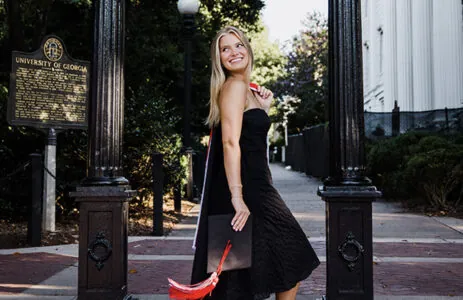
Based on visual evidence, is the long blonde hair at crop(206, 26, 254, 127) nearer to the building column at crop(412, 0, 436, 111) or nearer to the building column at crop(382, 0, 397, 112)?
the building column at crop(412, 0, 436, 111)

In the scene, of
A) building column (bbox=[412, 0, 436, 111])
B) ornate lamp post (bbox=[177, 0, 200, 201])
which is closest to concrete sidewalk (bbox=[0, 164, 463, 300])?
ornate lamp post (bbox=[177, 0, 200, 201])

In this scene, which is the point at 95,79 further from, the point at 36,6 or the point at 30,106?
the point at 36,6

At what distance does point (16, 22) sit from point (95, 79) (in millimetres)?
7862

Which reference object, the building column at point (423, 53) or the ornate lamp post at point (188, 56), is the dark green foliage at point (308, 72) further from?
the ornate lamp post at point (188, 56)

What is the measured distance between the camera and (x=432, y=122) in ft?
47.4

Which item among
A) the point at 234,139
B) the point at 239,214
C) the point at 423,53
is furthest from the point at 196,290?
the point at 423,53

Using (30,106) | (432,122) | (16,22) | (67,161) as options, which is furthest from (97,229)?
(432,122)

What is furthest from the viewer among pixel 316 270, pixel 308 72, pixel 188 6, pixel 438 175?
pixel 308 72

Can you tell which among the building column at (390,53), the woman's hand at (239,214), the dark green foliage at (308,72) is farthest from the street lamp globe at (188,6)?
the dark green foliage at (308,72)

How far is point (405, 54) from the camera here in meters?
22.1

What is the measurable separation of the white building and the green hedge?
5.00 metres

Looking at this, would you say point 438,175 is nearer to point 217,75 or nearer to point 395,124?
point 395,124

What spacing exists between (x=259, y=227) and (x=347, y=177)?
1289mm

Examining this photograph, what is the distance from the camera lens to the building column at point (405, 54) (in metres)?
21.8
